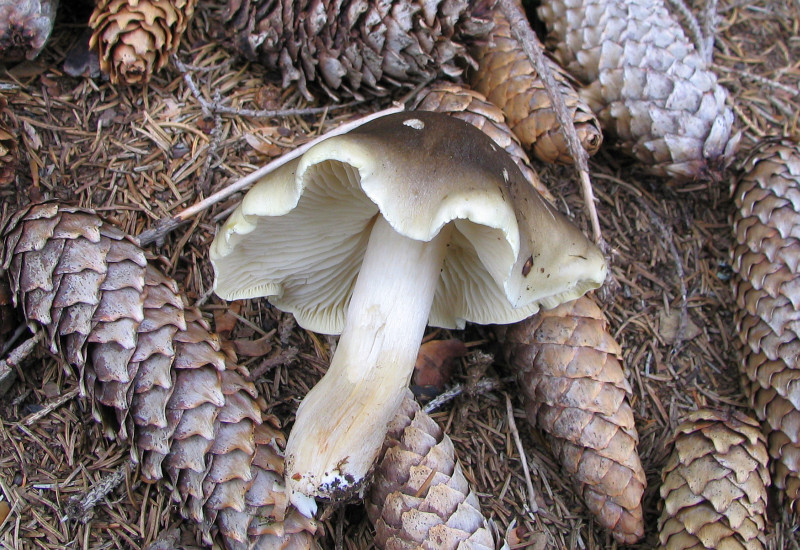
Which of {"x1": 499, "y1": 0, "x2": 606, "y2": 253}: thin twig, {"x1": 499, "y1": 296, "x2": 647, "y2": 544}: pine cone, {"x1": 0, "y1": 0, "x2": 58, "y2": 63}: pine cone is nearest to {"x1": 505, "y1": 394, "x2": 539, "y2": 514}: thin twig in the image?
{"x1": 499, "y1": 296, "x2": 647, "y2": 544}: pine cone

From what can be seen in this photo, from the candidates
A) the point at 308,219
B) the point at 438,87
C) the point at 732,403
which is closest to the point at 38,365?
the point at 308,219

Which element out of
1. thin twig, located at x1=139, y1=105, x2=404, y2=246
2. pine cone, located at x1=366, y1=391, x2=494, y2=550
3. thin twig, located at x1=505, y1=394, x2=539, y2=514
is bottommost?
thin twig, located at x1=505, y1=394, x2=539, y2=514

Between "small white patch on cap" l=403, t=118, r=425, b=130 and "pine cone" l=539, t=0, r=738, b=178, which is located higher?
"small white patch on cap" l=403, t=118, r=425, b=130

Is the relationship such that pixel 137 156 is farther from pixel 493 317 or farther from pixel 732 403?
pixel 732 403

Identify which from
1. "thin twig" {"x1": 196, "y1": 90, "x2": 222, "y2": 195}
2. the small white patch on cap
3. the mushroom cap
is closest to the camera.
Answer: the mushroom cap

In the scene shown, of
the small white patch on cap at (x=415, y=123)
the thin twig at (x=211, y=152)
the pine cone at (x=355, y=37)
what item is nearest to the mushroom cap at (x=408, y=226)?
the small white patch on cap at (x=415, y=123)

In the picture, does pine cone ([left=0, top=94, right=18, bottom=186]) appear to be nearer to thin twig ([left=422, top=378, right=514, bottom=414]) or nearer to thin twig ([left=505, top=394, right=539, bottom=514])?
thin twig ([left=422, top=378, right=514, bottom=414])

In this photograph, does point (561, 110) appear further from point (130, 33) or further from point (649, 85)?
point (130, 33)
